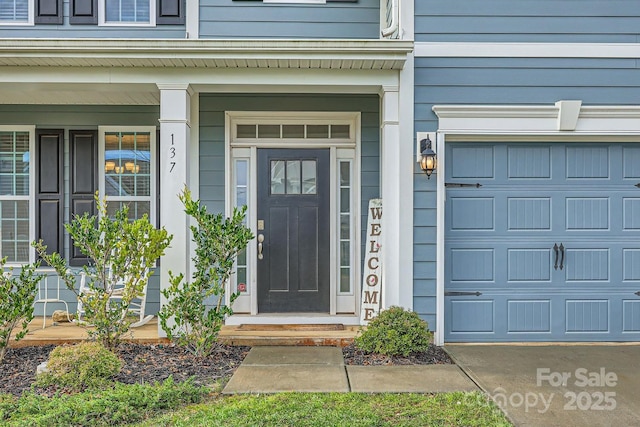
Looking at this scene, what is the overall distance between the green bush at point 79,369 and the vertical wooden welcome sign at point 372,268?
2627 mm

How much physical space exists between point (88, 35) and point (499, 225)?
16.1ft

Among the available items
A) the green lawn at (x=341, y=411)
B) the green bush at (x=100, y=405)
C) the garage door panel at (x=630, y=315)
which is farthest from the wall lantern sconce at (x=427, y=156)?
the green bush at (x=100, y=405)

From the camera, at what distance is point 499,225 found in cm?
504

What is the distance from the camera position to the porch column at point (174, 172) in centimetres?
478

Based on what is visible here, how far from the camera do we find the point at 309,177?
19.2ft

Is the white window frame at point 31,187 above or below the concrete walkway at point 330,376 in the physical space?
above

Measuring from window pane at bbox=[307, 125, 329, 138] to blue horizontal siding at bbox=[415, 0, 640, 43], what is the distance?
4.82 ft

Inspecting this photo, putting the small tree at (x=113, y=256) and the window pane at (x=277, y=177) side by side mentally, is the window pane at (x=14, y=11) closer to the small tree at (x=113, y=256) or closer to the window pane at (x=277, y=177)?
the small tree at (x=113, y=256)

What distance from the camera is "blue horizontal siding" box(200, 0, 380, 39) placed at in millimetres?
5570

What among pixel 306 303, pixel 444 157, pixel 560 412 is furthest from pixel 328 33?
pixel 560 412

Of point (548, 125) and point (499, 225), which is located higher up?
point (548, 125)

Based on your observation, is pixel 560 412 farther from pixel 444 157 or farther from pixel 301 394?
pixel 444 157

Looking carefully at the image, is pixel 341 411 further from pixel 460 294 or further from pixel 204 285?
pixel 460 294

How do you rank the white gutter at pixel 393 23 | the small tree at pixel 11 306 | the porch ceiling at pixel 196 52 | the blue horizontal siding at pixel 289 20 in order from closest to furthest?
the small tree at pixel 11 306
the porch ceiling at pixel 196 52
the white gutter at pixel 393 23
the blue horizontal siding at pixel 289 20
